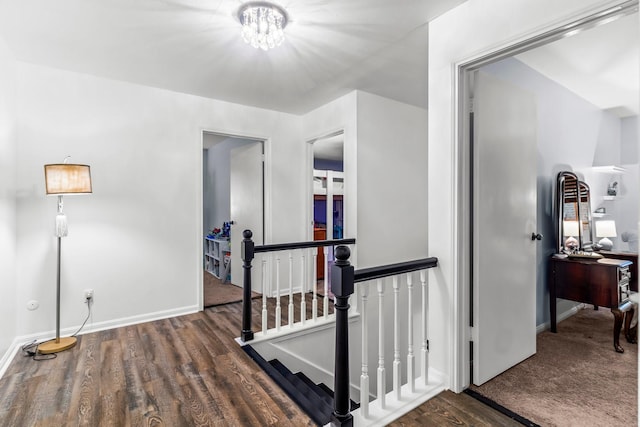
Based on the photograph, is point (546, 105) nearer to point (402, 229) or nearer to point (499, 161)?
point (499, 161)

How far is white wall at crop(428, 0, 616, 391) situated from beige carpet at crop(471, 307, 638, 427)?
34cm

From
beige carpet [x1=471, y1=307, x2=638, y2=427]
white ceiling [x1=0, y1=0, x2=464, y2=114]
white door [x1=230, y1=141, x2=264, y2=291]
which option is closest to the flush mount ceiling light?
white ceiling [x1=0, y1=0, x2=464, y2=114]

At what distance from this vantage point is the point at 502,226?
7.22 ft

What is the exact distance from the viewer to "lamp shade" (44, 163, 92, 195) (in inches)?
95.2

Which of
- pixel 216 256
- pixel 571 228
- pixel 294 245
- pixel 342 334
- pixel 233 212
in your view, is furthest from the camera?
pixel 216 256

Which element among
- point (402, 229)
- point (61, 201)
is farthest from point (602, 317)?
point (61, 201)

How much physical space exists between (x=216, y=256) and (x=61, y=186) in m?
3.17

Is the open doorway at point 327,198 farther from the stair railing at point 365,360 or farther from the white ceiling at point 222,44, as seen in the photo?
the stair railing at point 365,360

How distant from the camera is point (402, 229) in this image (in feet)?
12.4

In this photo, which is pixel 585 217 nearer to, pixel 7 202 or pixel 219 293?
pixel 219 293

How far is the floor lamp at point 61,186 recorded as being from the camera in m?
2.42

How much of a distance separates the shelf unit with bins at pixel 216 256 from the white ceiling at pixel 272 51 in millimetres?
2518

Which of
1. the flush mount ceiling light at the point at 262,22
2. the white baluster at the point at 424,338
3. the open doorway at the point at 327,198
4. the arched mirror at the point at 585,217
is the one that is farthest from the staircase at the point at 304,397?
the open doorway at the point at 327,198

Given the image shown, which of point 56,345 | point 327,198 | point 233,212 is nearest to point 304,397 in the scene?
point 56,345
